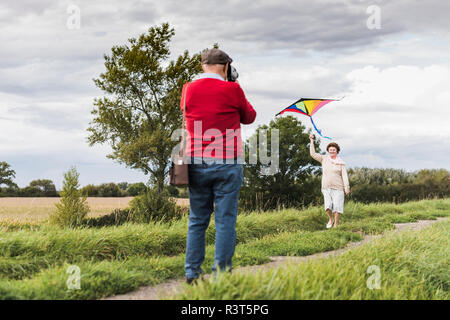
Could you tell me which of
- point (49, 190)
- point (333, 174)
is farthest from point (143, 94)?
point (333, 174)

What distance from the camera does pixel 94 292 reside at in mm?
4195

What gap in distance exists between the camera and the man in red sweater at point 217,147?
402 centimetres

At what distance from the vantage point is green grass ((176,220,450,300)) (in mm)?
3527


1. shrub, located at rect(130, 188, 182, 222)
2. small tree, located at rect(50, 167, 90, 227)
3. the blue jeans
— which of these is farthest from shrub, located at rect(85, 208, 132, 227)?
the blue jeans

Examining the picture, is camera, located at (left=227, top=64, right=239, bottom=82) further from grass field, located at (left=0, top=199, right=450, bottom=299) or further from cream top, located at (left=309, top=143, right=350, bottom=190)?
cream top, located at (left=309, top=143, right=350, bottom=190)

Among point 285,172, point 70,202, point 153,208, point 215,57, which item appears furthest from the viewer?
point 285,172

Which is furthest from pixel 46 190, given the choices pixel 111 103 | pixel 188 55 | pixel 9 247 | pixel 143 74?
pixel 9 247

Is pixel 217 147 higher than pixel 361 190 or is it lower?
higher

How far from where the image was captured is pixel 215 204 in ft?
13.4

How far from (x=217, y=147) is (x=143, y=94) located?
20.1m

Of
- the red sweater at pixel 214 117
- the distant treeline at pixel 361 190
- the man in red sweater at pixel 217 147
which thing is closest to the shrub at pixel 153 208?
the distant treeline at pixel 361 190

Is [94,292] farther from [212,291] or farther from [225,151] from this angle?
[225,151]

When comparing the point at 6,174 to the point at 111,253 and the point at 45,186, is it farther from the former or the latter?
the point at 111,253

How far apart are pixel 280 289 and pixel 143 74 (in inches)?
816
